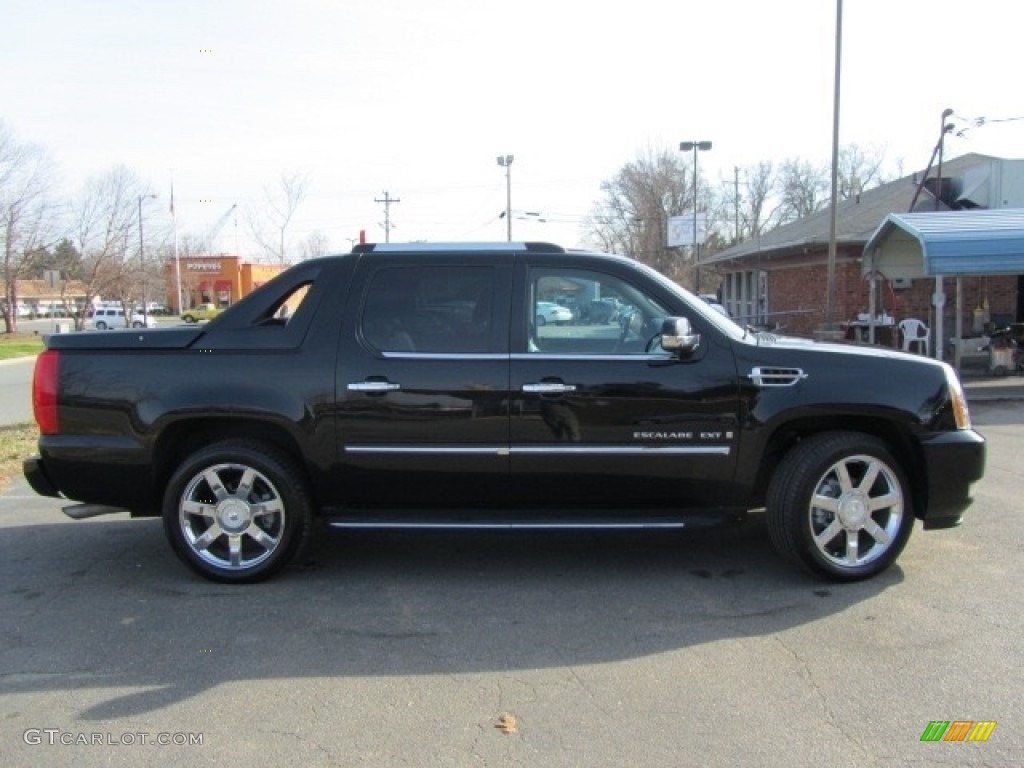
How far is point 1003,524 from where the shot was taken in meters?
5.79

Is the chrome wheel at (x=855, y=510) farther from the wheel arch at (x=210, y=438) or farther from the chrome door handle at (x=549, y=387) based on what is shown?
the wheel arch at (x=210, y=438)

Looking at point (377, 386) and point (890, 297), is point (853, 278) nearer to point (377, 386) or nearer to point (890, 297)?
point (890, 297)

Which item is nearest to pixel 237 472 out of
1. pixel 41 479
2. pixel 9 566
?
pixel 41 479

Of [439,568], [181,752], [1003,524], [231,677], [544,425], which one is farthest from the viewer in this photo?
[1003,524]

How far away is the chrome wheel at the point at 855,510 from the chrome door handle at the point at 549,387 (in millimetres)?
1468

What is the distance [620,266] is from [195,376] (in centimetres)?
247

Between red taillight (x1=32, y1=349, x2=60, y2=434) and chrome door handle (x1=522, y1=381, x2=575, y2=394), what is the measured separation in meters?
2.66

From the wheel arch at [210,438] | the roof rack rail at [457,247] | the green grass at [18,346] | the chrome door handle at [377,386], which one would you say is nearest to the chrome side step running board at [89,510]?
the wheel arch at [210,438]

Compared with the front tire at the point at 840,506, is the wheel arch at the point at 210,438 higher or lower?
higher

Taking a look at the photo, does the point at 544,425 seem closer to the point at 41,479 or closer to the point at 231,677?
the point at 231,677

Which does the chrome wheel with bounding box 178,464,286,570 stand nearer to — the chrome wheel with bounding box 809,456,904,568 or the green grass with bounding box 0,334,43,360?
the chrome wheel with bounding box 809,456,904,568

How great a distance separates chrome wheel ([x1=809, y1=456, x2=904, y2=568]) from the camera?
4.55 m

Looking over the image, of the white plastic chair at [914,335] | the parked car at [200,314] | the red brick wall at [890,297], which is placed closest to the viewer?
the white plastic chair at [914,335]

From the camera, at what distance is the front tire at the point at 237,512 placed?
466cm
